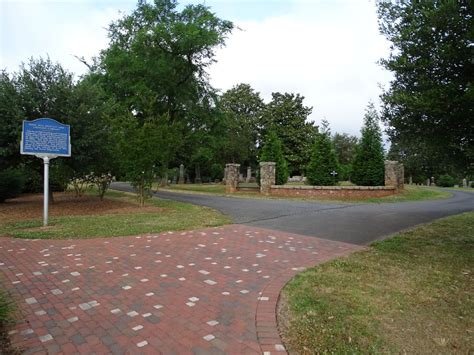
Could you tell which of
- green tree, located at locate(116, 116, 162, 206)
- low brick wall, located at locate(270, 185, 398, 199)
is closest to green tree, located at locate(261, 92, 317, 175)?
low brick wall, located at locate(270, 185, 398, 199)

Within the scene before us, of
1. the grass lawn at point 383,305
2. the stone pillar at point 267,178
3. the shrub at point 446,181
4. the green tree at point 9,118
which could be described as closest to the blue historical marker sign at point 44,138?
the green tree at point 9,118

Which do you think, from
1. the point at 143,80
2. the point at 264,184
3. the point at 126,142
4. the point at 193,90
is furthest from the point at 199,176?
the point at 126,142

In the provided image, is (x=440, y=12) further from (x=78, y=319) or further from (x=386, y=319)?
(x=78, y=319)

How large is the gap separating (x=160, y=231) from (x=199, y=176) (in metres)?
31.9

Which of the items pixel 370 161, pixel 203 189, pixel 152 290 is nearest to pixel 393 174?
pixel 370 161

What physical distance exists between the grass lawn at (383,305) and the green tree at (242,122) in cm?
3155

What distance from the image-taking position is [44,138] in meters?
8.66

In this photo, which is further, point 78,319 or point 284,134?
point 284,134

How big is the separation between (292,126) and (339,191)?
25.7 meters

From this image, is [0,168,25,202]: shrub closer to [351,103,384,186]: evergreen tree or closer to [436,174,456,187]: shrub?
[351,103,384,186]: evergreen tree

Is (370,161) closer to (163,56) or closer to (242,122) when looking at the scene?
(163,56)

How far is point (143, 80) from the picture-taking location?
73.1 feet

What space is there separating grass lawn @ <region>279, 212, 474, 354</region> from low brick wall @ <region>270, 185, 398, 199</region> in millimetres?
10903

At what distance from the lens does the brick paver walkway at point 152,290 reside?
3.06 metres
